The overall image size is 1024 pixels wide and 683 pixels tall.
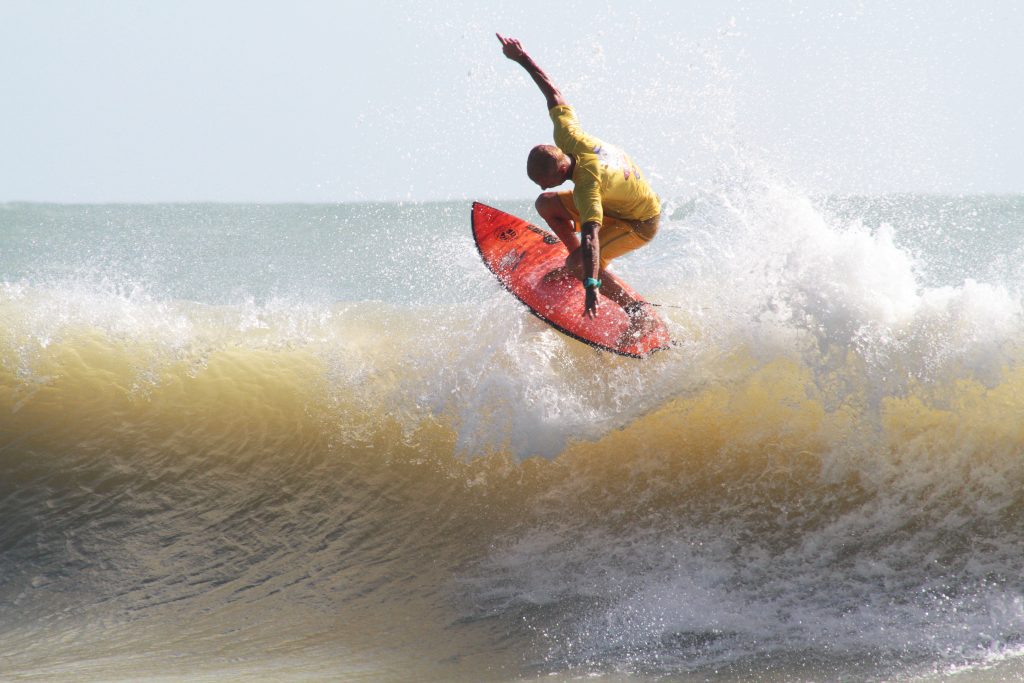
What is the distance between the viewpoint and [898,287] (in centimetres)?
533

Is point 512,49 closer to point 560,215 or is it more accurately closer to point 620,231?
point 560,215

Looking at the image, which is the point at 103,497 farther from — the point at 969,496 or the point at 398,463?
the point at 969,496

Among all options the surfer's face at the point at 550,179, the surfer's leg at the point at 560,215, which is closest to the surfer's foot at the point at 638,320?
the surfer's leg at the point at 560,215

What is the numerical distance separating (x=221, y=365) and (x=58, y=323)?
4.32 ft

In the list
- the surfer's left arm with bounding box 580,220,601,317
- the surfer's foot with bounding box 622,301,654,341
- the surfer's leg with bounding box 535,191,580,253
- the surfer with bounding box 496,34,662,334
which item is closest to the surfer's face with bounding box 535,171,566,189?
the surfer with bounding box 496,34,662,334

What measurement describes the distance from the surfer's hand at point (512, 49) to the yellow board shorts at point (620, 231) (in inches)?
33.0

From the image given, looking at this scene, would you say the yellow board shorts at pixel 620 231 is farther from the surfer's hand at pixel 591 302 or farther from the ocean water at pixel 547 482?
the surfer's hand at pixel 591 302

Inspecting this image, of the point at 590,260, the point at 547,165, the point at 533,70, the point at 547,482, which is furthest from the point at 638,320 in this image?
the point at 533,70

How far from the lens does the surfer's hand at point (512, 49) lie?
5309 mm

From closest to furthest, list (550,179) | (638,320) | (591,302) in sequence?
(591,302), (550,179), (638,320)

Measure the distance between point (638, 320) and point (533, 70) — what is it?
1644 mm

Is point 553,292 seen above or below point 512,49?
below

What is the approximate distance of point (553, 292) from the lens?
555cm

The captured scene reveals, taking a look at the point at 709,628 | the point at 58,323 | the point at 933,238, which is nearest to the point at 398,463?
the point at 709,628
